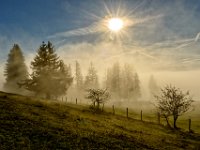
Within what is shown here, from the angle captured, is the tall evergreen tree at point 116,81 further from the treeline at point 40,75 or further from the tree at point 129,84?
the treeline at point 40,75

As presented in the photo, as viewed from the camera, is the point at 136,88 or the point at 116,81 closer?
the point at 116,81

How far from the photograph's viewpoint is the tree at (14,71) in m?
82.1

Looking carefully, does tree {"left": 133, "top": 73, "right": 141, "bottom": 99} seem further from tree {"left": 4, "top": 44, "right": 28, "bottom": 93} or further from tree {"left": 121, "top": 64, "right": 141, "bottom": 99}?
tree {"left": 4, "top": 44, "right": 28, "bottom": 93}

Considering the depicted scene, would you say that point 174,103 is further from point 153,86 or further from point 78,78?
point 153,86

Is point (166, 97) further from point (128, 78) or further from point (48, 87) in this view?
point (128, 78)

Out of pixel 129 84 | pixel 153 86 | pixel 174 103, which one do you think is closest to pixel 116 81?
pixel 129 84

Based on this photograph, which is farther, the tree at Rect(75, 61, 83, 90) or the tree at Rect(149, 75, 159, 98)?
the tree at Rect(149, 75, 159, 98)

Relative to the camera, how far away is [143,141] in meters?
26.7

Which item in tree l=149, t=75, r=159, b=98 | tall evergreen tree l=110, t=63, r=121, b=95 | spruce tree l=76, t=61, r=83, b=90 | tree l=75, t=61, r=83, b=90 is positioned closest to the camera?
tall evergreen tree l=110, t=63, r=121, b=95

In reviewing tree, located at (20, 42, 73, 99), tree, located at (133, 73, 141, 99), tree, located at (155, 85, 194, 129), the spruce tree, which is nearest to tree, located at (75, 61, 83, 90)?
the spruce tree

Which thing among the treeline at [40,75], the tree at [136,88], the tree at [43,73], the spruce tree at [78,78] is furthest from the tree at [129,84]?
the tree at [43,73]

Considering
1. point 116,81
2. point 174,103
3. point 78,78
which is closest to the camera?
point 174,103

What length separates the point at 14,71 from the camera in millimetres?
83250

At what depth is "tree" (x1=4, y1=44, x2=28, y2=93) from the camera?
82125 mm
